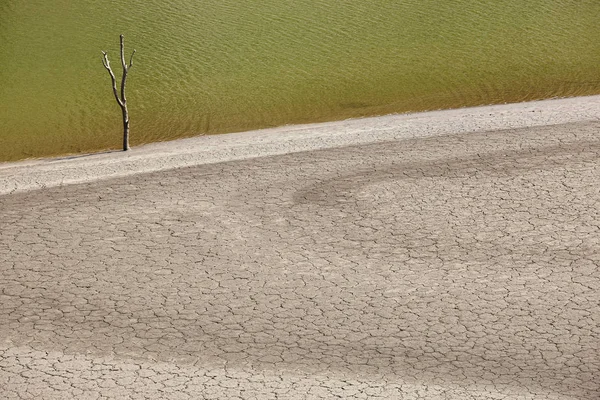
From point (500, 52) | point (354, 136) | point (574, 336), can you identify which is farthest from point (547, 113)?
point (574, 336)

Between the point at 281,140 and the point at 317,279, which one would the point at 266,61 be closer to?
the point at 281,140

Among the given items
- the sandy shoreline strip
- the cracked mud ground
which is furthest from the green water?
the cracked mud ground

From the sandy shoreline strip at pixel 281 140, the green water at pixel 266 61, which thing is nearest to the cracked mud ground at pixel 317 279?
the sandy shoreline strip at pixel 281 140

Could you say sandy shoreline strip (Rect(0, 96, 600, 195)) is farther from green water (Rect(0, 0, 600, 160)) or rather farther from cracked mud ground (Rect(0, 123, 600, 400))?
green water (Rect(0, 0, 600, 160))

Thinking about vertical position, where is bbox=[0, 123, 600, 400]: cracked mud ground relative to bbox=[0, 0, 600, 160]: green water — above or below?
below

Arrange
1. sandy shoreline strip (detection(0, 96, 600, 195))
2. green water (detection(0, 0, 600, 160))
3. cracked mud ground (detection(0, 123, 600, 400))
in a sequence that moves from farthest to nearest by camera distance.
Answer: green water (detection(0, 0, 600, 160))
sandy shoreline strip (detection(0, 96, 600, 195))
cracked mud ground (detection(0, 123, 600, 400))
